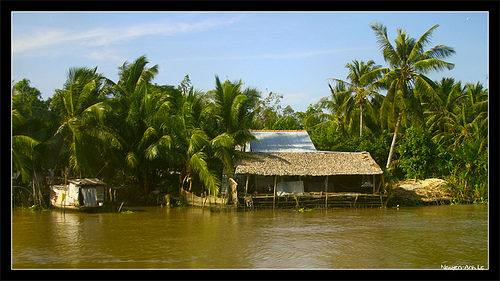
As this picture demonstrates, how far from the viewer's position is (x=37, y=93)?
76.6 ft

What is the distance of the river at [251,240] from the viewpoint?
8.55 metres

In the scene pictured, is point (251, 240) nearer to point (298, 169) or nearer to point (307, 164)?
point (298, 169)

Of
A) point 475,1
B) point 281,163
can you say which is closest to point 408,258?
point 475,1

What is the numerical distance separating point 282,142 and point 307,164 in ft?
10.3

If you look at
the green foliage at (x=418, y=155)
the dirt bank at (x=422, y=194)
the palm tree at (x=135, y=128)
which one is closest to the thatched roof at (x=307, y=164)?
the dirt bank at (x=422, y=194)

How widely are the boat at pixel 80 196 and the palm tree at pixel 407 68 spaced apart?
13.0 m

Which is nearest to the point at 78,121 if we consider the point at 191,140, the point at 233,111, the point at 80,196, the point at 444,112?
the point at 80,196

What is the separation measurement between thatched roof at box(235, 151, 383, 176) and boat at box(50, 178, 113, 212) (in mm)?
5058

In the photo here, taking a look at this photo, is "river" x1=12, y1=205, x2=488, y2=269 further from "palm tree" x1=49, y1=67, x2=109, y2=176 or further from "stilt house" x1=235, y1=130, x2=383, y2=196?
"palm tree" x1=49, y1=67, x2=109, y2=176

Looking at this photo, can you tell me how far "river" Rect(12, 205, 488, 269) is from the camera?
8.55 metres

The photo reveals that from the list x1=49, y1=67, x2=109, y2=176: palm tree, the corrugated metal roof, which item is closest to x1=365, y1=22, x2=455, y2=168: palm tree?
the corrugated metal roof

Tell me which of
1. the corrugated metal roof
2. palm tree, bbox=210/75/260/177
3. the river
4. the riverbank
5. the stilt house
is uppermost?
palm tree, bbox=210/75/260/177

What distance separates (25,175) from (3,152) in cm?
898

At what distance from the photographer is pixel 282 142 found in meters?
20.1
